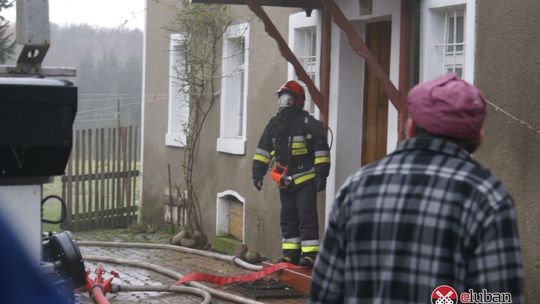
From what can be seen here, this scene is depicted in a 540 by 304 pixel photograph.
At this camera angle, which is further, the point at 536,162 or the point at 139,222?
the point at 139,222

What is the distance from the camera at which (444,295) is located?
10.7 feet

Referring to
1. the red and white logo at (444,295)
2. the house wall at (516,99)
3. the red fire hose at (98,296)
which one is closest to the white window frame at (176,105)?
the red fire hose at (98,296)

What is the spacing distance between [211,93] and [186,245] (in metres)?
2.02

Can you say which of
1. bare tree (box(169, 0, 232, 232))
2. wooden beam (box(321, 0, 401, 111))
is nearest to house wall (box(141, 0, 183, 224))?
bare tree (box(169, 0, 232, 232))

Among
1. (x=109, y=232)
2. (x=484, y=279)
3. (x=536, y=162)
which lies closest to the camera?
(x=484, y=279)

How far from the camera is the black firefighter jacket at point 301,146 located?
9.48m

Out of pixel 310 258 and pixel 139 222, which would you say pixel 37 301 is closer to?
pixel 310 258

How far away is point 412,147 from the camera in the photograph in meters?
3.35

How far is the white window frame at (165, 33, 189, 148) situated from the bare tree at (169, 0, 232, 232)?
0.36 feet

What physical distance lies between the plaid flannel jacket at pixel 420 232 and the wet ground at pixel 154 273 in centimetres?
563

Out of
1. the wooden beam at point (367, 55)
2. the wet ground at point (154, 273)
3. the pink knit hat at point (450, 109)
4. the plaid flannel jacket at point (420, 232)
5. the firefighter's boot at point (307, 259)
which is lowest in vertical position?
the wet ground at point (154, 273)

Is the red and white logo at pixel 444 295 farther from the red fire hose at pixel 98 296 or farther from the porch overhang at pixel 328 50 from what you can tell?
the porch overhang at pixel 328 50

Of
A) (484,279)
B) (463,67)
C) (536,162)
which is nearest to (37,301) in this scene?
(484,279)

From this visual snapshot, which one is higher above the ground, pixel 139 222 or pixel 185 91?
pixel 185 91
